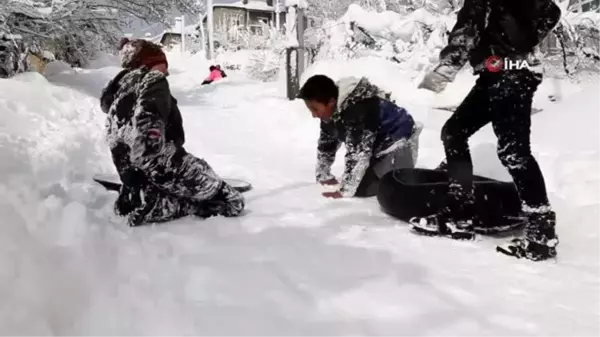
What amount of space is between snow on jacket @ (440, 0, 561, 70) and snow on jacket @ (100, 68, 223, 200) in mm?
1552

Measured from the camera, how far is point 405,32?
33.1ft

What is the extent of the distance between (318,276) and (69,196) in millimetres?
1929

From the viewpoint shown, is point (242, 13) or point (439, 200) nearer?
point (439, 200)

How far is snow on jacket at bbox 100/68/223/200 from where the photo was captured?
9.72 feet

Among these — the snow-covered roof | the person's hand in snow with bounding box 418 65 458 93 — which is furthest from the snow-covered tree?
the snow-covered roof

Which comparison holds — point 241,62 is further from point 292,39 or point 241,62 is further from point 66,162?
point 66,162

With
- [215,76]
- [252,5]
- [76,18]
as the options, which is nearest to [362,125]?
[76,18]

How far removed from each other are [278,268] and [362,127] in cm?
159

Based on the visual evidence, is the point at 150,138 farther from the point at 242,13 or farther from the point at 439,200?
the point at 242,13

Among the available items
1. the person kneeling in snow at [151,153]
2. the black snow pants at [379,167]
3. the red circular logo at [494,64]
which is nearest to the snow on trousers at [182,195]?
the person kneeling in snow at [151,153]

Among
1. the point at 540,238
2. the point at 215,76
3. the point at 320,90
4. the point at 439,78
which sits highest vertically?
the point at 439,78

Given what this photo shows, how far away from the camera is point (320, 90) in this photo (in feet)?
12.3

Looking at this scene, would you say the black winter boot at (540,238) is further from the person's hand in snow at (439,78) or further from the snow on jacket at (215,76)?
the snow on jacket at (215,76)

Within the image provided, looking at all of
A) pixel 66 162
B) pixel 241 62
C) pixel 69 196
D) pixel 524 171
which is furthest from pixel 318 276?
pixel 241 62
